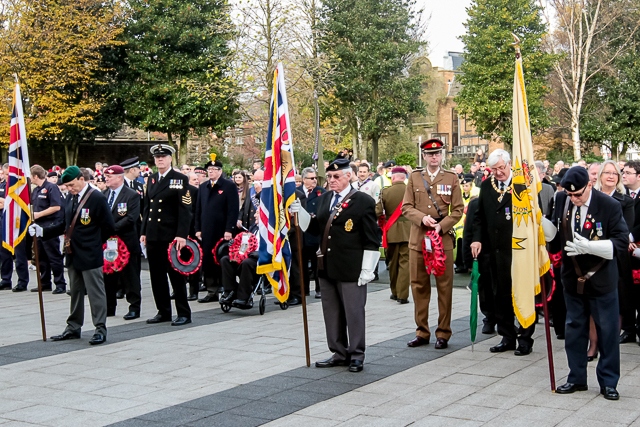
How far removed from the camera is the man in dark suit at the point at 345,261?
26.7 feet

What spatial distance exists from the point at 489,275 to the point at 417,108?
38.4m

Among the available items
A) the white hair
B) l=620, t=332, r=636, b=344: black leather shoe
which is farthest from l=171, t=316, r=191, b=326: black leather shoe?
l=620, t=332, r=636, b=344: black leather shoe

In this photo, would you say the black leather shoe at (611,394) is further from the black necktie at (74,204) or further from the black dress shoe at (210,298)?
the black dress shoe at (210,298)

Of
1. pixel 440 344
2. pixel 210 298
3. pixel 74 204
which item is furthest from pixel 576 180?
pixel 210 298

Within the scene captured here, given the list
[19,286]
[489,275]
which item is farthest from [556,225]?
[19,286]

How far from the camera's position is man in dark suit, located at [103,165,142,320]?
12062 millimetres

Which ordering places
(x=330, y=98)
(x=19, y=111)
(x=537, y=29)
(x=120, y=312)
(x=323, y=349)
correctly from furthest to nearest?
1. (x=537, y=29)
2. (x=330, y=98)
3. (x=120, y=312)
4. (x=19, y=111)
5. (x=323, y=349)

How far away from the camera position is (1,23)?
38.7 m

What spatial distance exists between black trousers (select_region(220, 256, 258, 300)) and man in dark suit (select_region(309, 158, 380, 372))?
346 cm

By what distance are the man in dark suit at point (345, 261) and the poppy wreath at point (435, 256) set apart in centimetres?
97

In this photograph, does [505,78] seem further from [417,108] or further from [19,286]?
[19,286]

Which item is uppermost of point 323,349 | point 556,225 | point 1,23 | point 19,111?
point 1,23

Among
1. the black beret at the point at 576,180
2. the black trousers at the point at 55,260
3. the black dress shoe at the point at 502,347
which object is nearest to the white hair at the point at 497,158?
the black beret at the point at 576,180

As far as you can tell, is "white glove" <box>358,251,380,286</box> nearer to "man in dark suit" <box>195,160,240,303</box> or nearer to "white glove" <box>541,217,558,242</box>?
"white glove" <box>541,217,558,242</box>
